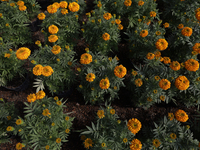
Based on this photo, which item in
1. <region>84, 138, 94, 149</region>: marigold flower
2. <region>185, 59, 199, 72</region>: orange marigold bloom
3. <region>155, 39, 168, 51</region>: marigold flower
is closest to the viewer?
<region>84, 138, 94, 149</region>: marigold flower

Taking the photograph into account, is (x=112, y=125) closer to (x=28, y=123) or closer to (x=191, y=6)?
(x=28, y=123)

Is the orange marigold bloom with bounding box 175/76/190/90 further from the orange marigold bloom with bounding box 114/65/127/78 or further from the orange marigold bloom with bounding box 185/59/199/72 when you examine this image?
the orange marigold bloom with bounding box 114/65/127/78

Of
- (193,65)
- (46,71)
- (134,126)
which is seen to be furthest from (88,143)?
(193,65)

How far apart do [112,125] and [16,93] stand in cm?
292

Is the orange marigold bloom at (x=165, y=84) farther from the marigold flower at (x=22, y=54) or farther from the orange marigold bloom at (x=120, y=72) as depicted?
the marigold flower at (x=22, y=54)

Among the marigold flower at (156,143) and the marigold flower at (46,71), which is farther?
the marigold flower at (46,71)

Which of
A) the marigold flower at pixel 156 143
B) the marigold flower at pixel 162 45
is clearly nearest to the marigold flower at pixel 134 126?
the marigold flower at pixel 156 143

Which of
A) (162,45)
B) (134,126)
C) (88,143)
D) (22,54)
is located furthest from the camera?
(162,45)

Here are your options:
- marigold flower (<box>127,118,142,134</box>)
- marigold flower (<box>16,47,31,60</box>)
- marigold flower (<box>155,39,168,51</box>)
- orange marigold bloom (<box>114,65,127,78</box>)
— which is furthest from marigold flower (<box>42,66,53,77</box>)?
marigold flower (<box>155,39,168,51</box>)

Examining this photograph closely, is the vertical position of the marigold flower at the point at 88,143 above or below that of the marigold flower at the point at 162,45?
below

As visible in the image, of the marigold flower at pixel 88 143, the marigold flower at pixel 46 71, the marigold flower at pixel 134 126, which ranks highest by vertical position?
the marigold flower at pixel 46 71

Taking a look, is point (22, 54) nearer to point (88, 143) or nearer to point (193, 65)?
point (88, 143)

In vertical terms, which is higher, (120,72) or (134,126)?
(120,72)

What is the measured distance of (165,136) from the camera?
2348 mm
